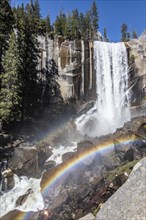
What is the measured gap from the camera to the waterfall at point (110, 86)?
37.5 m

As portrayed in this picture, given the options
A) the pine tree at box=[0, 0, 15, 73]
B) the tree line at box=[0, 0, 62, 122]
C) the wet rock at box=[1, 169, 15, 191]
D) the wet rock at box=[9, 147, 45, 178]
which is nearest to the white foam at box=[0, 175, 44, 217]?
the wet rock at box=[1, 169, 15, 191]

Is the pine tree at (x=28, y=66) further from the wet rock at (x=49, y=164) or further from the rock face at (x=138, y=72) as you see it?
the rock face at (x=138, y=72)

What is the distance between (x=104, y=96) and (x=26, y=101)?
39.3ft

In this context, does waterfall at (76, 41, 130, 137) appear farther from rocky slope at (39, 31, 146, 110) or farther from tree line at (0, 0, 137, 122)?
tree line at (0, 0, 137, 122)

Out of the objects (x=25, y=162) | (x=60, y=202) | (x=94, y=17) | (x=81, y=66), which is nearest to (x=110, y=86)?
(x=81, y=66)

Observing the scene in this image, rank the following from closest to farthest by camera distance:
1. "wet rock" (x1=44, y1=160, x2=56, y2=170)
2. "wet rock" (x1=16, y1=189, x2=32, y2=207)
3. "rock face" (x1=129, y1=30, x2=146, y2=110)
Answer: "wet rock" (x1=16, y1=189, x2=32, y2=207) < "wet rock" (x1=44, y1=160, x2=56, y2=170) < "rock face" (x1=129, y1=30, x2=146, y2=110)

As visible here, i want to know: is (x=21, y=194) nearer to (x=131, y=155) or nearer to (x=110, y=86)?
(x=131, y=155)

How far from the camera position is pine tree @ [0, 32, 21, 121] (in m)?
29.6

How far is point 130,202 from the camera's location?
278 inches

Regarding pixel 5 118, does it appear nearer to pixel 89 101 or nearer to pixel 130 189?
pixel 89 101

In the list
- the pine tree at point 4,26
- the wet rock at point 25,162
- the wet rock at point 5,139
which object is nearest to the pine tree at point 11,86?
the wet rock at point 5,139

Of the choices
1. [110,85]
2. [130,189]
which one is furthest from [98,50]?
[130,189]

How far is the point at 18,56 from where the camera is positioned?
1287 inches

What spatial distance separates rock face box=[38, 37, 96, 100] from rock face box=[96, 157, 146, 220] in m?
31.0
